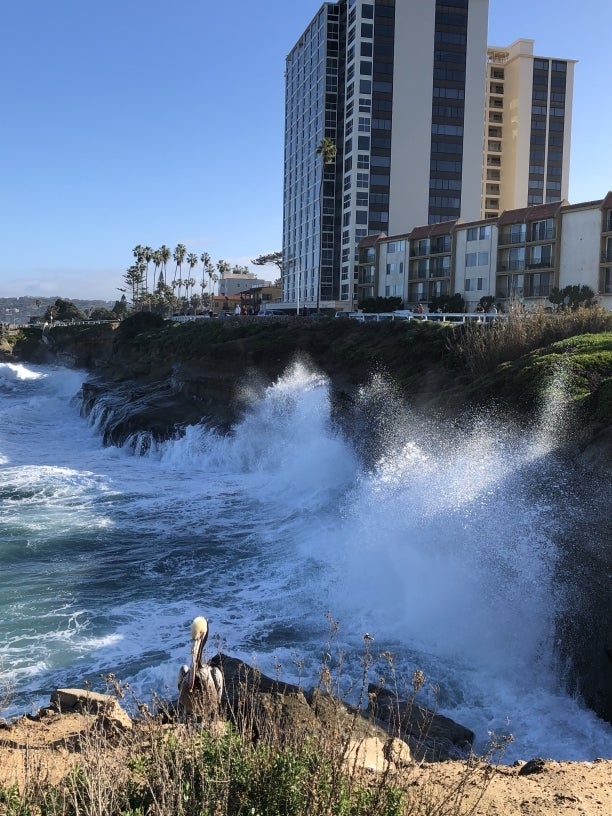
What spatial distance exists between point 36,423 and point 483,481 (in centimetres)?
3961

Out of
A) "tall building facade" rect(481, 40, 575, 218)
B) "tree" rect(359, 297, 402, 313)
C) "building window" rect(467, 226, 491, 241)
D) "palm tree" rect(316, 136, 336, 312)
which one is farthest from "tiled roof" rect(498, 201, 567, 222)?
"tall building facade" rect(481, 40, 575, 218)

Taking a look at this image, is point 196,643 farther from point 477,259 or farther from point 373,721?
point 477,259

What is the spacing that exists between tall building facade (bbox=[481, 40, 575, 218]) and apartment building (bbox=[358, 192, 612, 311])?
34.2 m

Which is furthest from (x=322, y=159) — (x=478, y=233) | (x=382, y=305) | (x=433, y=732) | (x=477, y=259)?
(x=433, y=732)

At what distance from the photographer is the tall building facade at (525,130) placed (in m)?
100

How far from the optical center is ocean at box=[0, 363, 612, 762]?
11.9 m

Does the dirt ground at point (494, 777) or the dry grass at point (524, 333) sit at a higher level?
the dry grass at point (524, 333)

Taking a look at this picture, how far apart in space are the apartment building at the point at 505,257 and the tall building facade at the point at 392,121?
525 inches

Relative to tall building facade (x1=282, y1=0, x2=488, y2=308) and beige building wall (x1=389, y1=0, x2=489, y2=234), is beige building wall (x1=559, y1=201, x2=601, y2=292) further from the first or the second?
beige building wall (x1=389, y1=0, x2=489, y2=234)

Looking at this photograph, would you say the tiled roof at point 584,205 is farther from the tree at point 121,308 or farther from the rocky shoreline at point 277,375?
the tree at point 121,308

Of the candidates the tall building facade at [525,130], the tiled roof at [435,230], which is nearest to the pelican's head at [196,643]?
the tiled roof at [435,230]

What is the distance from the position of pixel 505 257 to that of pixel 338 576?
48.6 metres

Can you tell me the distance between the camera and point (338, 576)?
16.7 meters

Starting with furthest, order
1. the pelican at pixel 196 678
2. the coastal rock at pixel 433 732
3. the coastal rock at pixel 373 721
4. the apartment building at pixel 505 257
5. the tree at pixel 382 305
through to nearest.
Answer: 1. the tree at pixel 382 305
2. the apartment building at pixel 505 257
3. the coastal rock at pixel 433 732
4. the coastal rock at pixel 373 721
5. the pelican at pixel 196 678
